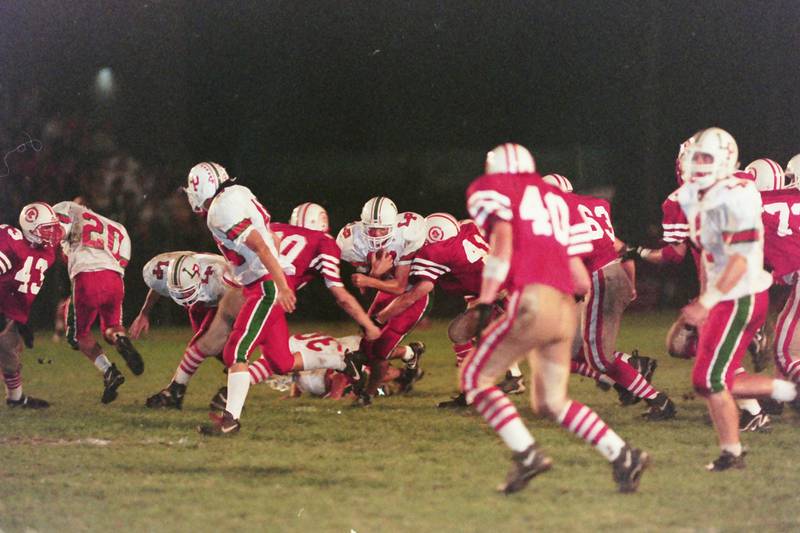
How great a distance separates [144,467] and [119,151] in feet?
33.7

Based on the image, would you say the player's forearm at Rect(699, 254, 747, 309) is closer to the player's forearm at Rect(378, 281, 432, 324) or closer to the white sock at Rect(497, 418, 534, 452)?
the white sock at Rect(497, 418, 534, 452)

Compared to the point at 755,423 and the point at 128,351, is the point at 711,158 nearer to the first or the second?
the point at 755,423

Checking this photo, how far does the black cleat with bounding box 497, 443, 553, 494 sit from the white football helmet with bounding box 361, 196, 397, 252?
309 centimetres

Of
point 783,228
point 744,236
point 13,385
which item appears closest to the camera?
point 744,236

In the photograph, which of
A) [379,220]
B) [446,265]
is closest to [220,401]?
[379,220]

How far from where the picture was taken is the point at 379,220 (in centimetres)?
707

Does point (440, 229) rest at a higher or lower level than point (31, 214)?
lower

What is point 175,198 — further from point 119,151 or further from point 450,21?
point 450,21

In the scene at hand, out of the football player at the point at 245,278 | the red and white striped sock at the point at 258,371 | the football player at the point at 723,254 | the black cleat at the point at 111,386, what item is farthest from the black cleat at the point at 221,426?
the football player at the point at 723,254

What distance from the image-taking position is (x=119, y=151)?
1466 cm

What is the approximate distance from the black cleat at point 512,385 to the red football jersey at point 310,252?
1.64 meters

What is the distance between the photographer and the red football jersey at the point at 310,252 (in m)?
6.81

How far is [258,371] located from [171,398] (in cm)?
112

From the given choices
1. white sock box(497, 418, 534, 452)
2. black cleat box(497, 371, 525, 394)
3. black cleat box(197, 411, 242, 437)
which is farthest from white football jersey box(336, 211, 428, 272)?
white sock box(497, 418, 534, 452)
